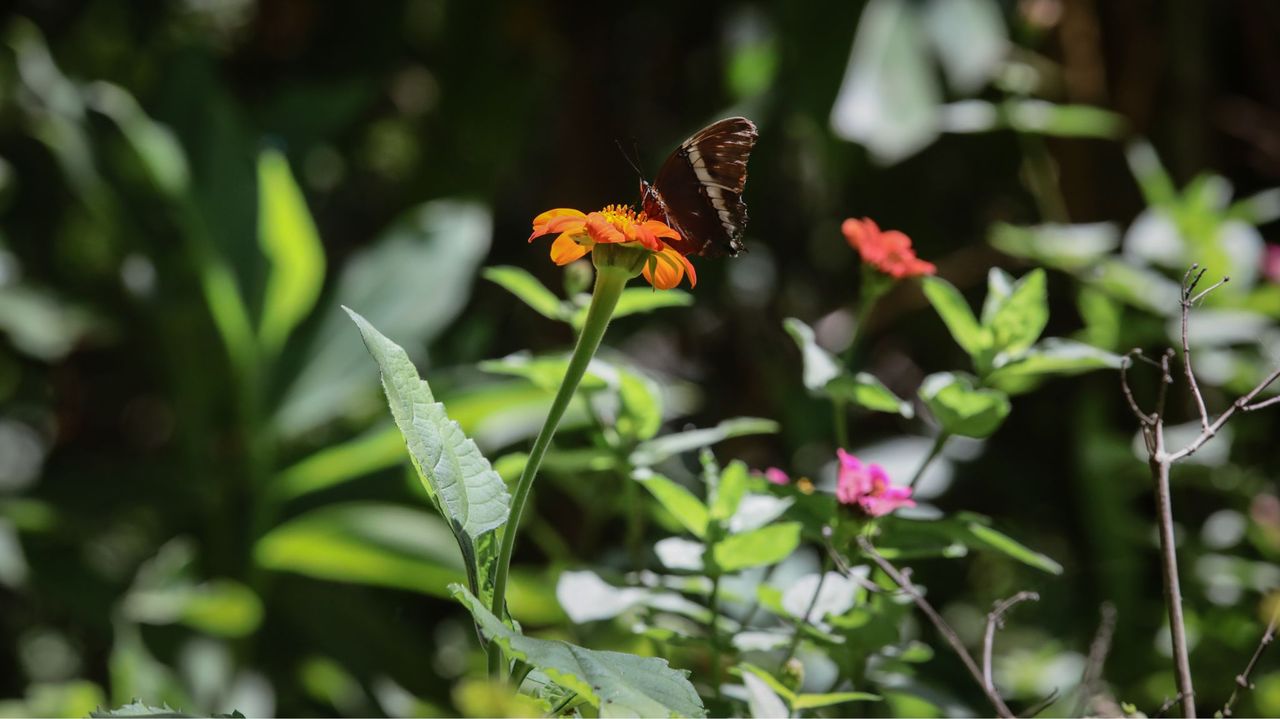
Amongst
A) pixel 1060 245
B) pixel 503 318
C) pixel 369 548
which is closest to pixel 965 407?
pixel 1060 245

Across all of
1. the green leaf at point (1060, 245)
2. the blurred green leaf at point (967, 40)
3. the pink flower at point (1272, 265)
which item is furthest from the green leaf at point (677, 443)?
the blurred green leaf at point (967, 40)

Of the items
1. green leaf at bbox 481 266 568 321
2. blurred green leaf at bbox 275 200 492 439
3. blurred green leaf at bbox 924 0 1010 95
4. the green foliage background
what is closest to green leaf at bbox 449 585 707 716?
green leaf at bbox 481 266 568 321

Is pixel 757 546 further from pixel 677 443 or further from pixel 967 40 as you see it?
pixel 967 40

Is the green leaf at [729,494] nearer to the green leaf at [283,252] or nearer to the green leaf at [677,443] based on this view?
the green leaf at [677,443]

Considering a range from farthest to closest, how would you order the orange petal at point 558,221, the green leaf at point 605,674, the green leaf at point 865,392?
the green leaf at point 865,392 → the orange petal at point 558,221 → the green leaf at point 605,674

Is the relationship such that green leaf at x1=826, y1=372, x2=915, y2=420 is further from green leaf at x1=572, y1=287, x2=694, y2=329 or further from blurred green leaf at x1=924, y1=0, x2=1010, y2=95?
blurred green leaf at x1=924, y1=0, x2=1010, y2=95

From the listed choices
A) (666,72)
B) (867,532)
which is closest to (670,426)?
(666,72)
